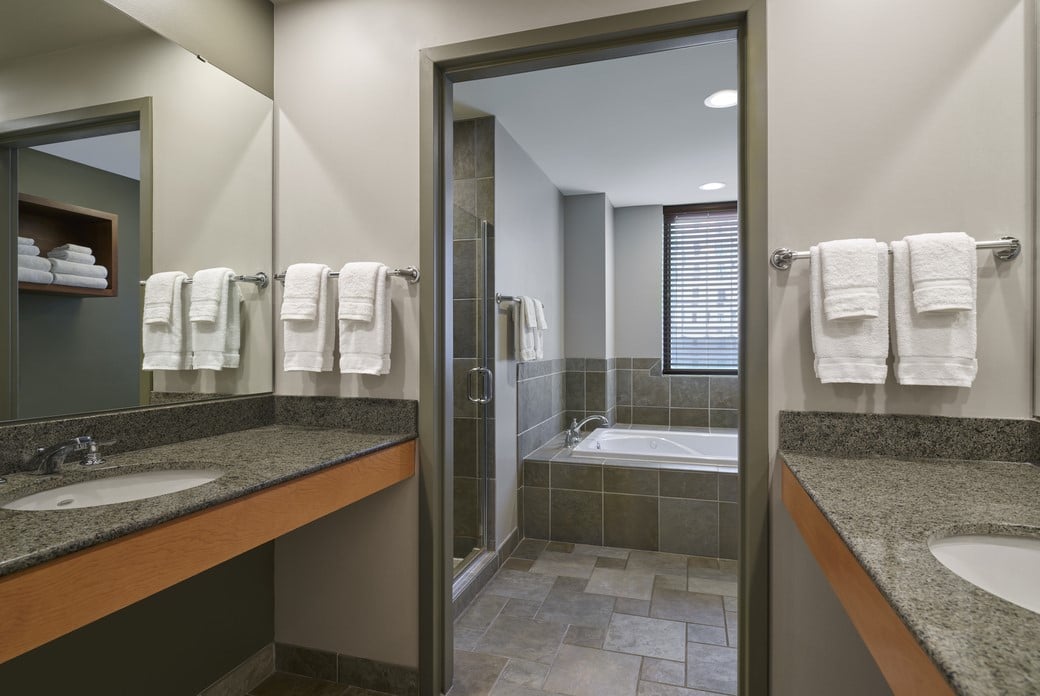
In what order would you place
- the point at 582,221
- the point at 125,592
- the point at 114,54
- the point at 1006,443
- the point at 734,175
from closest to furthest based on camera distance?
1. the point at 125,592
2. the point at 1006,443
3. the point at 114,54
4. the point at 734,175
5. the point at 582,221

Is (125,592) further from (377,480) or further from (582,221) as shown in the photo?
(582,221)

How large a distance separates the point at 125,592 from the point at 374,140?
5.05 feet

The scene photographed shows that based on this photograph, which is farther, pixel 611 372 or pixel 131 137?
pixel 611 372

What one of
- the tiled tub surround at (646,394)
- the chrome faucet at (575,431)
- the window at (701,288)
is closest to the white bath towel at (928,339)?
the chrome faucet at (575,431)

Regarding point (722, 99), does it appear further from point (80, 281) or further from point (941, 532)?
point (80, 281)

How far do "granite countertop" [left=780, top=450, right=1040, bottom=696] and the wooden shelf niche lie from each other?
1825 millimetres

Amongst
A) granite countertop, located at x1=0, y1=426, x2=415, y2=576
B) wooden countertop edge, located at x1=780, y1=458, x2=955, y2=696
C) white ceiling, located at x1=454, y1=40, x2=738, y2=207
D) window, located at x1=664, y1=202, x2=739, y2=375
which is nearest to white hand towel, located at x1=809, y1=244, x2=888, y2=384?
wooden countertop edge, located at x1=780, y1=458, x2=955, y2=696

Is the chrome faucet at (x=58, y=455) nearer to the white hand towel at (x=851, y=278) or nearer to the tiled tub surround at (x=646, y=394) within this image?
the white hand towel at (x=851, y=278)

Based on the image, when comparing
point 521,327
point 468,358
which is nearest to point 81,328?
point 468,358


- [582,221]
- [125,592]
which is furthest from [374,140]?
[582,221]

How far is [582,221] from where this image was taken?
470 cm

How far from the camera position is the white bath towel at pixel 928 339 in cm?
138

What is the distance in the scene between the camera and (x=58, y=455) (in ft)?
4.36

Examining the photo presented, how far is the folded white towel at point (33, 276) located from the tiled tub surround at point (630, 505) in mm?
2556
